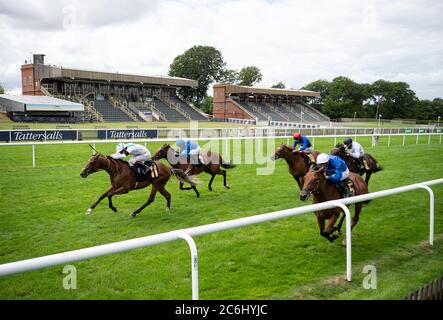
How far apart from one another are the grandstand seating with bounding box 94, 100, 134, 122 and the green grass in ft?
96.6

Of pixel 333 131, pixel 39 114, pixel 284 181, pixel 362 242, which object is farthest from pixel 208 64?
pixel 362 242

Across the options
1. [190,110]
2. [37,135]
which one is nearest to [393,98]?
[190,110]

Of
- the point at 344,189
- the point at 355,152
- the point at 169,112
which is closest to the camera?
the point at 344,189

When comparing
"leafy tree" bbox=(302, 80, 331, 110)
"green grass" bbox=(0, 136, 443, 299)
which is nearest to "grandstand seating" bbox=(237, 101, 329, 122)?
"leafy tree" bbox=(302, 80, 331, 110)

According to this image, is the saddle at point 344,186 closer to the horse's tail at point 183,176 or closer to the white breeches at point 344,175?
the white breeches at point 344,175

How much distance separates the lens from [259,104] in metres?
56.1

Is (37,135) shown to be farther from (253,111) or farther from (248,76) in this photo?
(248,76)

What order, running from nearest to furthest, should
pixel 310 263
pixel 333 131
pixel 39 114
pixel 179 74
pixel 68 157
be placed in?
pixel 310 263, pixel 68 157, pixel 333 131, pixel 39 114, pixel 179 74

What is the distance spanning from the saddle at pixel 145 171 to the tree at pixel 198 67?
5856cm

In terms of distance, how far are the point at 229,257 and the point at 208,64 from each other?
64.7 meters

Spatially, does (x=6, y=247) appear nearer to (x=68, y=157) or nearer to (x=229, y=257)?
(x=229, y=257)

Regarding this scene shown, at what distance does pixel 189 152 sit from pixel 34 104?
28.1 meters
